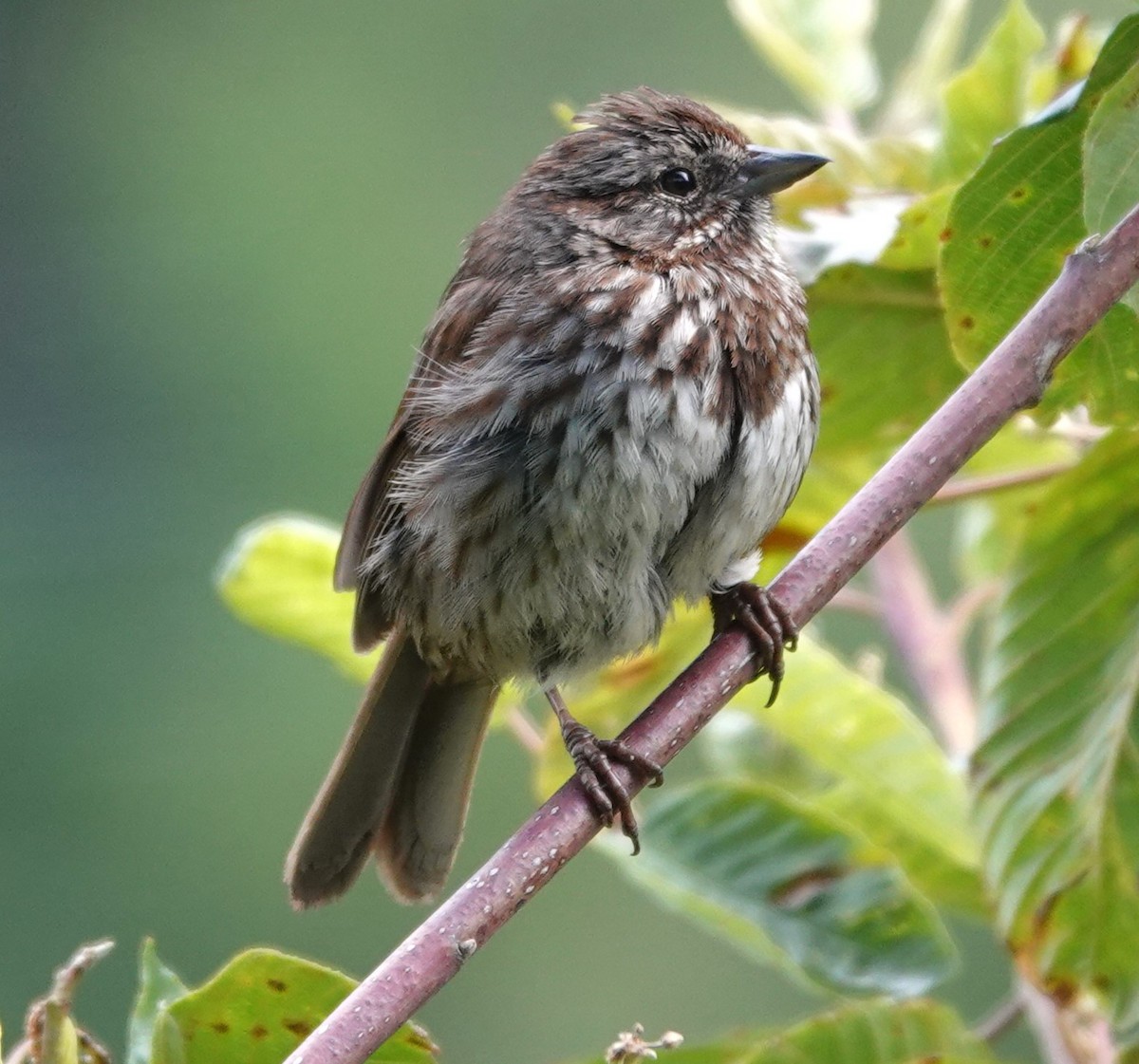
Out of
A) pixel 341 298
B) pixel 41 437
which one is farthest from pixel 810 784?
pixel 341 298

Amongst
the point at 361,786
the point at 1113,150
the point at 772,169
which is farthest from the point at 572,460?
the point at 1113,150

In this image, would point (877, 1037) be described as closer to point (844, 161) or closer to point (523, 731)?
point (523, 731)

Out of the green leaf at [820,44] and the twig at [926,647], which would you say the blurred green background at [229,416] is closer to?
the twig at [926,647]

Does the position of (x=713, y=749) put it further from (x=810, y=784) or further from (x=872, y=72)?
(x=872, y=72)

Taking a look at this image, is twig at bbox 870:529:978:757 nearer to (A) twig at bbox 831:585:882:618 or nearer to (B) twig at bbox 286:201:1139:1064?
(A) twig at bbox 831:585:882:618

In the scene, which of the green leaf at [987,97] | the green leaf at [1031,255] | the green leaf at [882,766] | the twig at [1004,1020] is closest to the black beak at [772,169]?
the green leaf at [987,97]

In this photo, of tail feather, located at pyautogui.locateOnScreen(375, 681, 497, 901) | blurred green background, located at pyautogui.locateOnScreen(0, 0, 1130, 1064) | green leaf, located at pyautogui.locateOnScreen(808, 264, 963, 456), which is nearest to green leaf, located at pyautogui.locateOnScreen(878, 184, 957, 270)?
green leaf, located at pyautogui.locateOnScreen(808, 264, 963, 456)

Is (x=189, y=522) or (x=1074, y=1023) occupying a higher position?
(x=189, y=522)
